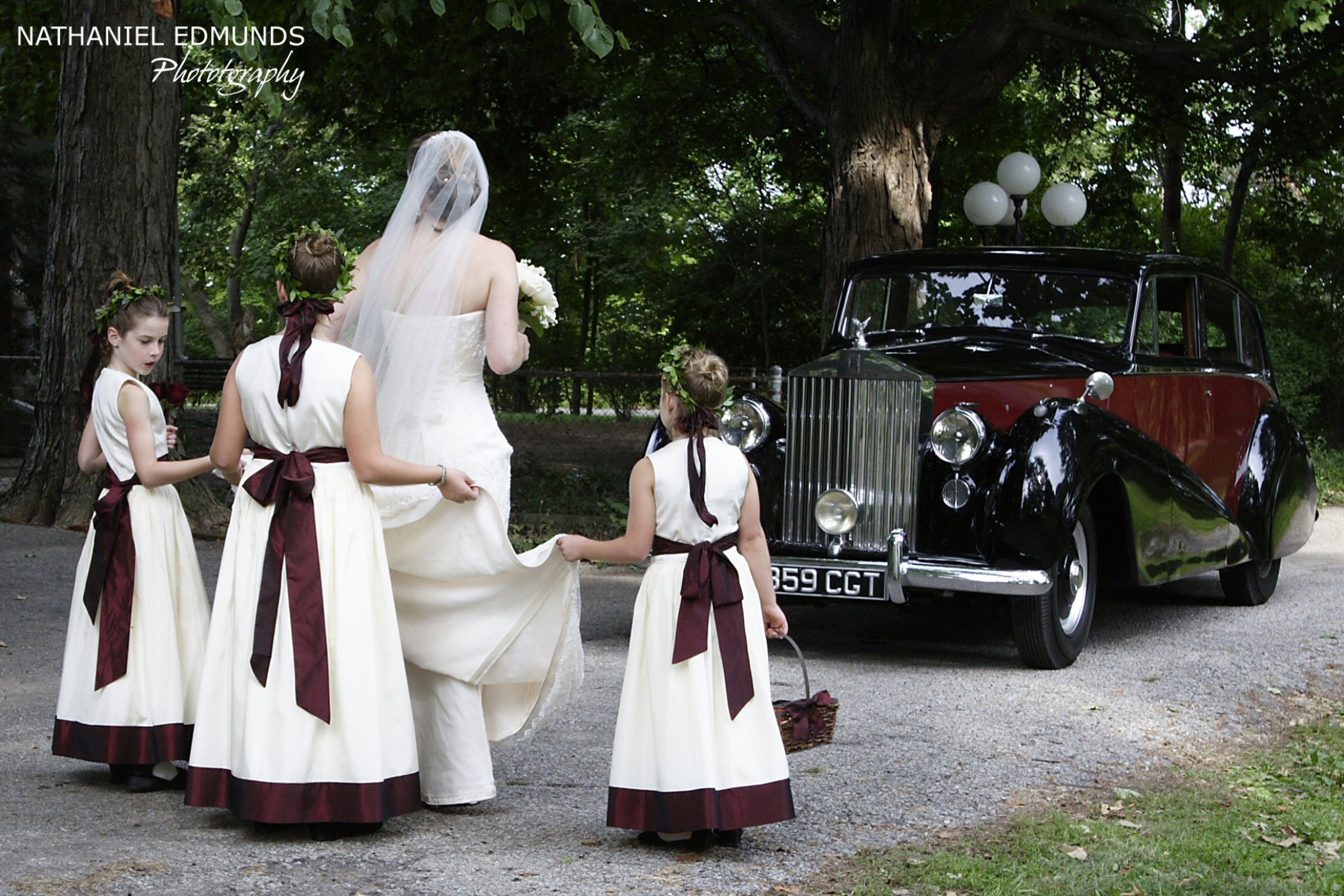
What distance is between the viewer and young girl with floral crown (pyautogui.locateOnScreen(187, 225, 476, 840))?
405 centimetres

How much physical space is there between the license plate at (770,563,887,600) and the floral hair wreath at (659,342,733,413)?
2.76m

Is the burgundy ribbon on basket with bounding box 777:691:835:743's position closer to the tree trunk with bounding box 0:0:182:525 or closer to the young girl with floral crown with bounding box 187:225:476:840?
the young girl with floral crown with bounding box 187:225:476:840

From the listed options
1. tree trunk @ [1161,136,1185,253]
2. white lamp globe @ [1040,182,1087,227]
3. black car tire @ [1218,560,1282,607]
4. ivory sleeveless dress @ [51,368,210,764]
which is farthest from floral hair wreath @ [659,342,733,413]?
tree trunk @ [1161,136,1185,253]

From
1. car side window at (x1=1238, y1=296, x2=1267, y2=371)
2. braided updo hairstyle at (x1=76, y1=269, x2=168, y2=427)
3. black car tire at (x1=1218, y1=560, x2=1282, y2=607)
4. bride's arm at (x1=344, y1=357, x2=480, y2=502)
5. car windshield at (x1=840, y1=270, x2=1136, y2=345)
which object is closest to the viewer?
→ bride's arm at (x1=344, y1=357, x2=480, y2=502)

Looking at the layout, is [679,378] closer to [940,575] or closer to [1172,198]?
[940,575]

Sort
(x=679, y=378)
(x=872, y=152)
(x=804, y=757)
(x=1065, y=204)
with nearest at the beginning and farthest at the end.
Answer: (x=679, y=378)
(x=804, y=757)
(x=872, y=152)
(x=1065, y=204)

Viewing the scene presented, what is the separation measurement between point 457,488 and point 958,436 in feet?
11.0

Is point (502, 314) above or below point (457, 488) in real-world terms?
above

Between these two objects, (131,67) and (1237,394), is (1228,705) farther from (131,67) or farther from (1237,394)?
(131,67)

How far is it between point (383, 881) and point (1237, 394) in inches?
280

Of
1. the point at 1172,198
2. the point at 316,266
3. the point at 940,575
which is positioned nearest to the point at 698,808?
the point at 316,266

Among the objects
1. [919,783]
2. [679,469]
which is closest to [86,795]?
[679,469]

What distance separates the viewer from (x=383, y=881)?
Answer: 12.5 feet

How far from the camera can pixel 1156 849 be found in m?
4.27
